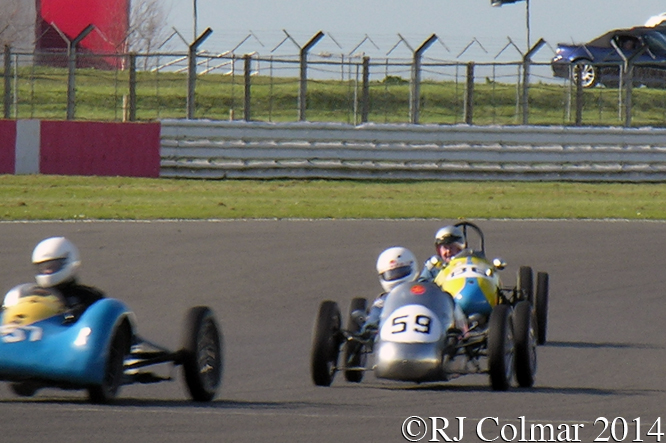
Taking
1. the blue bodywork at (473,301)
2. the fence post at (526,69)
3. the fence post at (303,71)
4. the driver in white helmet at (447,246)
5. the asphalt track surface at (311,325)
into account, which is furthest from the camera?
the fence post at (526,69)

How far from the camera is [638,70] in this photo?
1284 inches

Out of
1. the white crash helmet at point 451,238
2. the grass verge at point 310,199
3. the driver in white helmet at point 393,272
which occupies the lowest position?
the driver in white helmet at point 393,272

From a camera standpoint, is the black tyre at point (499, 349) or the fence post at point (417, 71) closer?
the black tyre at point (499, 349)

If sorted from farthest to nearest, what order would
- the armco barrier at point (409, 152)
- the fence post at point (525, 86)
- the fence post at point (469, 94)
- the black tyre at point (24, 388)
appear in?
the fence post at point (525, 86) < the fence post at point (469, 94) < the armco barrier at point (409, 152) < the black tyre at point (24, 388)

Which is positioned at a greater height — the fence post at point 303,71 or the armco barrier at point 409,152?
the fence post at point 303,71

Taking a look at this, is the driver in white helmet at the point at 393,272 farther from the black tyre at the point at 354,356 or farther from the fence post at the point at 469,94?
the fence post at the point at 469,94

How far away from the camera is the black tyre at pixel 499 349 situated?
7340 mm

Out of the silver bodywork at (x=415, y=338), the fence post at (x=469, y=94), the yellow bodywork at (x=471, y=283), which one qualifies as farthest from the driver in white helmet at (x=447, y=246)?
the fence post at (x=469, y=94)

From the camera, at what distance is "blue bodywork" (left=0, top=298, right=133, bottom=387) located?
248 inches

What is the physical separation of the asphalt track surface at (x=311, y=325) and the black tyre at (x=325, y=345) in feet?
0.33

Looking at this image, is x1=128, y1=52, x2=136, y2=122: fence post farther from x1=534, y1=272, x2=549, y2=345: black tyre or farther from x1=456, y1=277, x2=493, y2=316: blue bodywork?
x1=456, y1=277, x2=493, y2=316: blue bodywork

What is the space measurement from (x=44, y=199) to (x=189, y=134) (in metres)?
3.44

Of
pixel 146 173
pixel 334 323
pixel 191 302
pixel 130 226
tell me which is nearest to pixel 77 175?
pixel 146 173

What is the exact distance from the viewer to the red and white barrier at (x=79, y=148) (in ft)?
70.1
